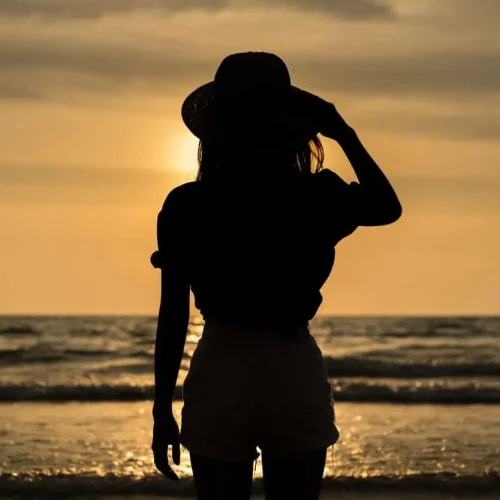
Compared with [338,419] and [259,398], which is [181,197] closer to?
[259,398]

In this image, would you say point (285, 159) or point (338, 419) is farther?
point (338, 419)

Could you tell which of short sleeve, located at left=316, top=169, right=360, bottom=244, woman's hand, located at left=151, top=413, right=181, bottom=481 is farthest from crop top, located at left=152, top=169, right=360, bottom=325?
woman's hand, located at left=151, top=413, right=181, bottom=481

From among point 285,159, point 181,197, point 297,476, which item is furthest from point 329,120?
point 297,476

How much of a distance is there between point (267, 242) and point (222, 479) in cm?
58

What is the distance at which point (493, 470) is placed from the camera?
27.3ft

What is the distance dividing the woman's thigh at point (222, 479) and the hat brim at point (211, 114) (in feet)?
2.64

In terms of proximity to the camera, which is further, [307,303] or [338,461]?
[338,461]

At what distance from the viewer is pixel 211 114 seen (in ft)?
9.08

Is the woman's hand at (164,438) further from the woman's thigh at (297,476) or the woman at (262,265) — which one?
the woman's thigh at (297,476)

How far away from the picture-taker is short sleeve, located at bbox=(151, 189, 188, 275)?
275cm

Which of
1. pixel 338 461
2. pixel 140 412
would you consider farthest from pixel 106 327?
pixel 338 461

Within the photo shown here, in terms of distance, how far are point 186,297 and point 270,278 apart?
24 centimetres

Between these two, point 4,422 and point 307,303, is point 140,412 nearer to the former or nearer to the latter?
point 4,422

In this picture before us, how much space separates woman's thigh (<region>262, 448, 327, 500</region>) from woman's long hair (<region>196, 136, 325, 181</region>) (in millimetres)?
692
